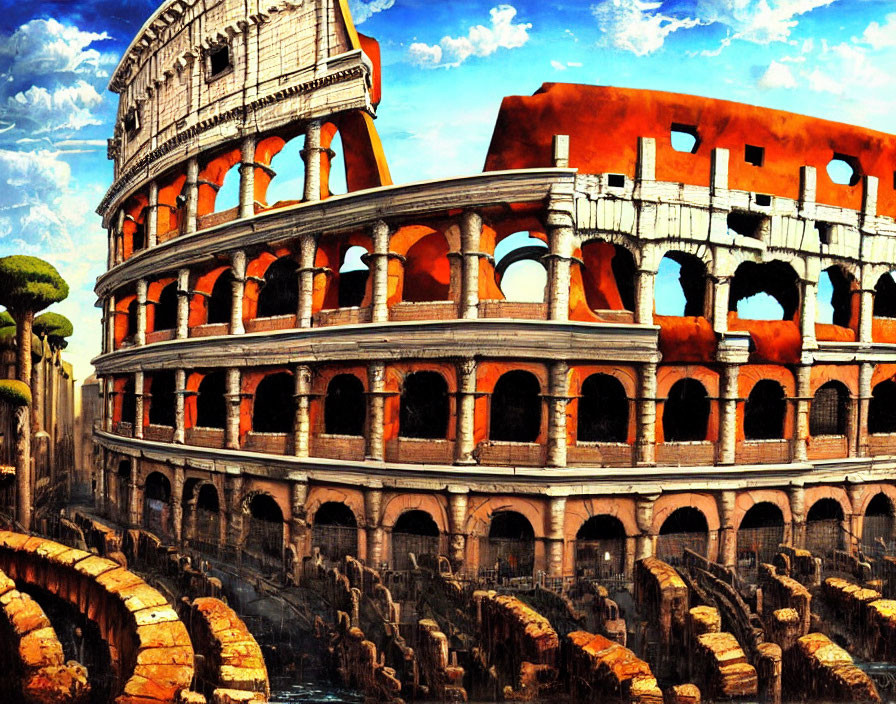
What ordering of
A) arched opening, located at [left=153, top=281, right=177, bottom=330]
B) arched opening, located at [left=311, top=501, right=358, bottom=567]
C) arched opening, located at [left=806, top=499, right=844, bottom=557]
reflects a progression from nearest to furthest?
arched opening, located at [left=311, top=501, right=358, bottom=567] → arched opening, located at [left=806, top=499, right=844, bottom=557] → arched opening, located at [left=153, top=281, right=177, bottom=330]

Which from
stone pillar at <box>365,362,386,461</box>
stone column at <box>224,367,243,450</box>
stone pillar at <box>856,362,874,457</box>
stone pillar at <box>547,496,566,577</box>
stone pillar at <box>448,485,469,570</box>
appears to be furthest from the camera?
stone column at <box>224,367,243,450</box>

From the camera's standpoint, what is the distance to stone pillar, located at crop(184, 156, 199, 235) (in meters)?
16.4

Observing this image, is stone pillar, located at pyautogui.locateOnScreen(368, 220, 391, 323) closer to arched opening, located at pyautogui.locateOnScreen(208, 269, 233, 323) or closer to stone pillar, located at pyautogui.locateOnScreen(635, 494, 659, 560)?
stone pillar, located at pyautogui.locateOnScreen(635, 494, 659, 560)

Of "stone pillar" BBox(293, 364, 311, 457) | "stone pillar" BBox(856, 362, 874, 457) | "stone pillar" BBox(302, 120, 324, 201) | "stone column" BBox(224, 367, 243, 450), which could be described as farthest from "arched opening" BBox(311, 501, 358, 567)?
"stone pillar" BBox(856, 362, 874, 457)

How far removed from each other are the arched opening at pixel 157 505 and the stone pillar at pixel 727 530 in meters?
13.7

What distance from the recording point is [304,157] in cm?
1462

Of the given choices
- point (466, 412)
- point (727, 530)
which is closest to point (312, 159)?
point (466, 412)

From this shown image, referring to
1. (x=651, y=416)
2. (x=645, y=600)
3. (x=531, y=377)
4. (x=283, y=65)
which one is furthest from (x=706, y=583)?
(x=283, y=65)

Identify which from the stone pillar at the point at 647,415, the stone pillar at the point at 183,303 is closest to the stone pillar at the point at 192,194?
the stone pillar at the point at 183,303

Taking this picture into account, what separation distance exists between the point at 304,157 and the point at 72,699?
11882 mm

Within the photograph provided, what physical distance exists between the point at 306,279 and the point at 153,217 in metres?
6.76

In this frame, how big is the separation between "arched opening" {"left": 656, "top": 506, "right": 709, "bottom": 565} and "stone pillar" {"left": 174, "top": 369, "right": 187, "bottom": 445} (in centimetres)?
1220

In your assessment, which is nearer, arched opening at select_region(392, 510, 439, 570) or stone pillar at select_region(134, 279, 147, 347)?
arched opening at select_region(392, 510, 439, 570)

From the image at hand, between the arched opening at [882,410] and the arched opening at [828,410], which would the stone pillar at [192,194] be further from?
the arched opening at [882,410]
